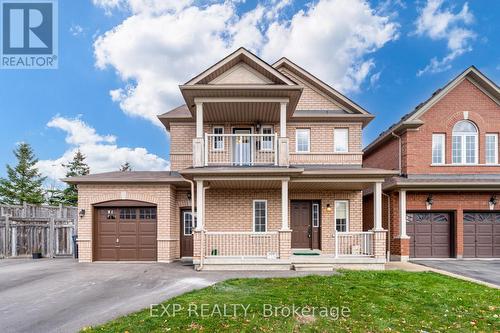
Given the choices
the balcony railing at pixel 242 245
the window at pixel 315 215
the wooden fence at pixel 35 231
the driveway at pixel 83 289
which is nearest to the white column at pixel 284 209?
the balcony railing at pixel 242 245

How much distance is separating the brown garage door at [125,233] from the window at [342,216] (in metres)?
7.76

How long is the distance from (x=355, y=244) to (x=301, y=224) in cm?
235

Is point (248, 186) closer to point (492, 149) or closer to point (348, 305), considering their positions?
point (348, 305)

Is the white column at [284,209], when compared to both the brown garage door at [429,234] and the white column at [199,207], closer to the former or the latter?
the white column at [199,207]

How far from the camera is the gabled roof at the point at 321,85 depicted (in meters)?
14.3

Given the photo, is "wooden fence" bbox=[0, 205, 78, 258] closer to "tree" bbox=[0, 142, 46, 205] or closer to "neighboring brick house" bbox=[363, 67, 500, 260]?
"neighboring brick house" bbox=[363, 67, 500, 260]

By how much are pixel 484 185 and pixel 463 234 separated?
2.36 meters

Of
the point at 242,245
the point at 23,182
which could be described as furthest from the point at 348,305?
the point at 23,182

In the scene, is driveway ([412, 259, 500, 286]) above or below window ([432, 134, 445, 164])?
below

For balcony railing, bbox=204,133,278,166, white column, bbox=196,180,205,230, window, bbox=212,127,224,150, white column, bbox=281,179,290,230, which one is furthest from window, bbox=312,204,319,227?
white column, bbox=196,180,205,230

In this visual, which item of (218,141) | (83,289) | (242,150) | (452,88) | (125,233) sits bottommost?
(83,289)

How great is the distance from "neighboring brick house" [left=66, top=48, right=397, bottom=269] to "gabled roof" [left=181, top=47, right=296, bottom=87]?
0.04 meters

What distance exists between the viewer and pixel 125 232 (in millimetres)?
13297

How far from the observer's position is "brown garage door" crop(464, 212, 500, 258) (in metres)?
14.4
